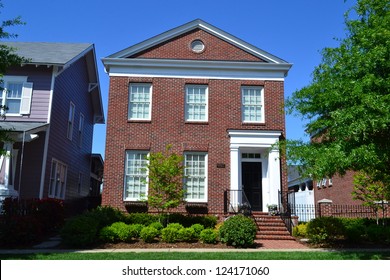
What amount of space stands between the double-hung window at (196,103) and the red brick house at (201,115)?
46mm

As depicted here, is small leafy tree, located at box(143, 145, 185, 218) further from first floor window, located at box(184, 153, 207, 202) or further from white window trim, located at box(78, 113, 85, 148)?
white window trim, located at box(78, 113, 85, 148)

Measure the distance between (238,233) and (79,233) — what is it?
495cm

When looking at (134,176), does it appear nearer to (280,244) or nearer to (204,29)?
(280,244)

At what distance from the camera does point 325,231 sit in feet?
41.1

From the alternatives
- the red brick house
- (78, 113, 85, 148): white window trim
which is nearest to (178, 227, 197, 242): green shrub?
the red brick house

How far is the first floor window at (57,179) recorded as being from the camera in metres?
17.9

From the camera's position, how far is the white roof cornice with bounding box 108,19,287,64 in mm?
17156

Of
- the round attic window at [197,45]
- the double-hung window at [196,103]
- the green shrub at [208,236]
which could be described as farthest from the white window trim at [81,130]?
the green shrub at [208,236]

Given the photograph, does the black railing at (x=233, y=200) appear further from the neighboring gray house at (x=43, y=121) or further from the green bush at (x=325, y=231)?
the neighboring gray house at (x=43, y=121)

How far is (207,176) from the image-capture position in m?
16.1

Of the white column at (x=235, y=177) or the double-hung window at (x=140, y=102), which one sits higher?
the double-hung window at (x=140, y=102)

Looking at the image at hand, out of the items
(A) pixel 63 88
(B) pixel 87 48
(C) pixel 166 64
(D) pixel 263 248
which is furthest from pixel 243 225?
(B) pixel 87 48

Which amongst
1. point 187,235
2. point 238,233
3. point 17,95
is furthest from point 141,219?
point 17,95

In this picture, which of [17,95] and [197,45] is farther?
[197,45]
